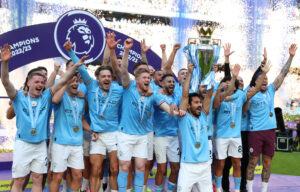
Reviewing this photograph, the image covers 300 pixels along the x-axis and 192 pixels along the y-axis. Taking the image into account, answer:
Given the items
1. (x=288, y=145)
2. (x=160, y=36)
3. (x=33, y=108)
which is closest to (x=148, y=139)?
Result: (x=33, y=108)

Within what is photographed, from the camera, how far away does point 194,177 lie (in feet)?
14.3

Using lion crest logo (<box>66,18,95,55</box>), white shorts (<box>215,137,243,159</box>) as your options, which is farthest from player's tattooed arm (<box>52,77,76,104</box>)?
white shorts (<box>215,137,243,159</box>)

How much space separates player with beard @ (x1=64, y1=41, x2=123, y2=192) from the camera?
514 cm

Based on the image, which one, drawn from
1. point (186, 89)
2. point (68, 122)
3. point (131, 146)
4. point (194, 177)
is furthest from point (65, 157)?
point (186, 89)

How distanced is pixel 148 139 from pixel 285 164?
6398mm

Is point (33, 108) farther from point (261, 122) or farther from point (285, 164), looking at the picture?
point (285, 164)

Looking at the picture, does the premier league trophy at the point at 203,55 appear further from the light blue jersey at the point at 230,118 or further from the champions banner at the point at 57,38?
the champions banner at the point at 57,38

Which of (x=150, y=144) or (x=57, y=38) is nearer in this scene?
(x=150, y=144)

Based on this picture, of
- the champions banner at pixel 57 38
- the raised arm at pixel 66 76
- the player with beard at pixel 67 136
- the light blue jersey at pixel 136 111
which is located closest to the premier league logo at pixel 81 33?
the champions banner at pixel 57 38

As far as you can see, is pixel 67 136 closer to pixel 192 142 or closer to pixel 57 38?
pixel 192 142

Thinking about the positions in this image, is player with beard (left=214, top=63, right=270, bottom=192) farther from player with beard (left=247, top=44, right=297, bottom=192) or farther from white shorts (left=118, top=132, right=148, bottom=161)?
white shorts (left=118, top=132, right=148, bottom=161)

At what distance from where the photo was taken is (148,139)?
565cm

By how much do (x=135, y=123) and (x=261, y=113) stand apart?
2162 mm

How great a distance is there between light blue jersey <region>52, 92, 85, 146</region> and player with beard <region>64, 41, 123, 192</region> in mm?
327
